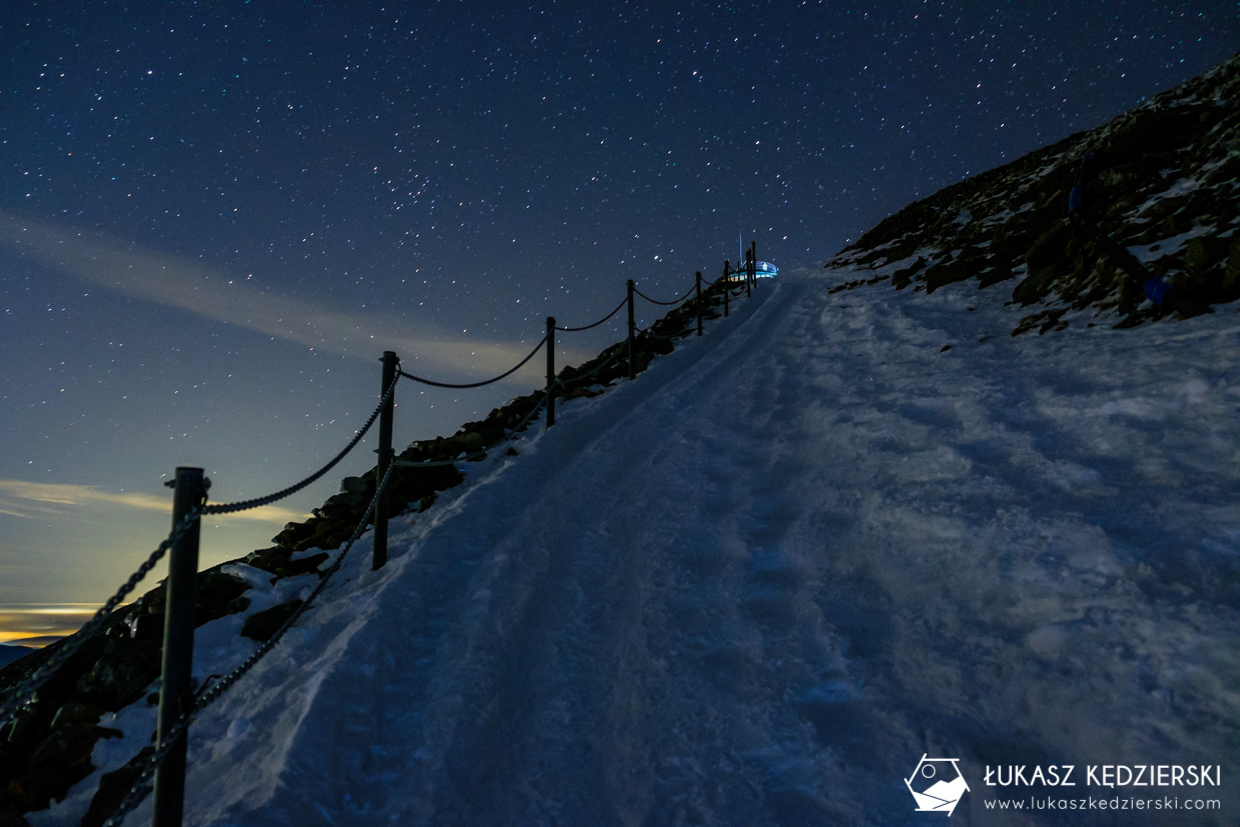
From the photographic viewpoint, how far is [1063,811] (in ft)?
6.41

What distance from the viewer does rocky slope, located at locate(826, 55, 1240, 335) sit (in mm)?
5547

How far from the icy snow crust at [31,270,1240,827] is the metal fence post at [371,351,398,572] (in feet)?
0.55

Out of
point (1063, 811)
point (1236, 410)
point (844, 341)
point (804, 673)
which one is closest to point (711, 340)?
point (844, 341)

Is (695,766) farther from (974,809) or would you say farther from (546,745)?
(974,809)

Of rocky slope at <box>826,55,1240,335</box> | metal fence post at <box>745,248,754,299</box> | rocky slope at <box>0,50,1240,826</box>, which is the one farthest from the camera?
metal fence post at <box>745,248,754,299</box>

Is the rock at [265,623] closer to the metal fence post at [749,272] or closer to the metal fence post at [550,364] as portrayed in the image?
the metal fence post at [550,364]

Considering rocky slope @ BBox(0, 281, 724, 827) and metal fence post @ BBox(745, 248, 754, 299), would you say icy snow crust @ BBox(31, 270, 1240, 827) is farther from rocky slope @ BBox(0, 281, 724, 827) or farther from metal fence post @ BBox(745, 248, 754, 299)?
metal fence post @ BBox(745, 248, 754, 299)

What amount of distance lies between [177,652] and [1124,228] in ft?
32.5

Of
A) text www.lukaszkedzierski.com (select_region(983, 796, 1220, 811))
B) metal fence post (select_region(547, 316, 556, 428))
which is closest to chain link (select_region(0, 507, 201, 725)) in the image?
text www.lukaszkedzierski.com (select_region(983, 796, 1220, 811))

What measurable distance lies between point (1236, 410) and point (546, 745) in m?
4.33

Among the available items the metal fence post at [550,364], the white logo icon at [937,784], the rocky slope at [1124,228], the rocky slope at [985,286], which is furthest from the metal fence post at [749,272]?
the white logo icon at [937,784]

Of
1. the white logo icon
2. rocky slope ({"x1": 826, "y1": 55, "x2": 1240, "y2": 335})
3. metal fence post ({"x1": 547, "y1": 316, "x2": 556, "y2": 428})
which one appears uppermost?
rocky slope ({"x1": 826, "y1": 55, "x2": 1240, "y2": 335})

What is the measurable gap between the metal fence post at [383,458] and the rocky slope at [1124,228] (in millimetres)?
6531

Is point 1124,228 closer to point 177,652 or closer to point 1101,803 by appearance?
point 1101,803
